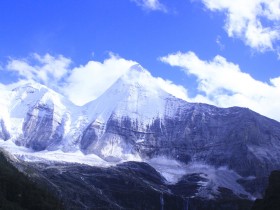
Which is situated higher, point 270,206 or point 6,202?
point 270,206

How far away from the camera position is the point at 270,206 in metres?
184

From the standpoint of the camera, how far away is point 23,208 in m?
200

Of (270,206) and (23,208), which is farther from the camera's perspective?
(23,208)

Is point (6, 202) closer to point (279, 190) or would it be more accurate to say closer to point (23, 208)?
point (23, 208)

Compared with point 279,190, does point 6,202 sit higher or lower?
lower

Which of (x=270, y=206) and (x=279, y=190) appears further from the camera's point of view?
(x=279, y=190)

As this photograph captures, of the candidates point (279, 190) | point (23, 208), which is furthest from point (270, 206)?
point (23, 208)

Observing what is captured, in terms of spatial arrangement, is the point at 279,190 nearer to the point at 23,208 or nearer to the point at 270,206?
the point at 270,206

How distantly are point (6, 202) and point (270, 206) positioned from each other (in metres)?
83.7

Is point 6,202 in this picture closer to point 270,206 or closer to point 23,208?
point 23,208

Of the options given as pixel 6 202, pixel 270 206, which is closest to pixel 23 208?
pixel 6 202

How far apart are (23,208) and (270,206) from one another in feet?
265

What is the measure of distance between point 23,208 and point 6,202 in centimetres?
852

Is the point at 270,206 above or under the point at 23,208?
above
